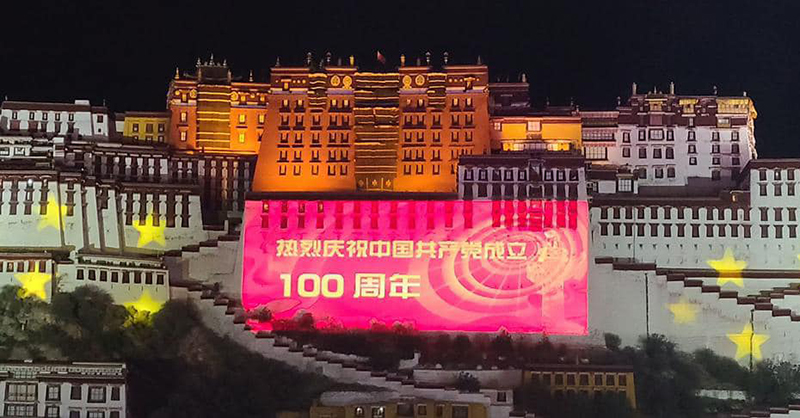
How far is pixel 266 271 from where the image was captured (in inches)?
2643

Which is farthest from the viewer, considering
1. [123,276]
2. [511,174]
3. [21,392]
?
[511,174]

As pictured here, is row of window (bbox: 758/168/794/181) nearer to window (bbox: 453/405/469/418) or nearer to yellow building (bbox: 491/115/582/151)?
yellow building (bbox: 491/115/582/151)

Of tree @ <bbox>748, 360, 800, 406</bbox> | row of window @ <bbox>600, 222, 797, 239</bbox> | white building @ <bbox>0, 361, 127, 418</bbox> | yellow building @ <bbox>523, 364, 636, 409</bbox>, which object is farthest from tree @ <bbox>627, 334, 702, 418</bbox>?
white building @ <bbox>0, 361, 127, 418</bbox>

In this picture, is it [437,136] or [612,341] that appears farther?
[437,136]

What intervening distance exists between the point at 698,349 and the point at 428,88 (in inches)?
796

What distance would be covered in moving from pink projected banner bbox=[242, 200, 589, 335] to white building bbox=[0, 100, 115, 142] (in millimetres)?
12219

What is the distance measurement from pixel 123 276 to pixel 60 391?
837 cm

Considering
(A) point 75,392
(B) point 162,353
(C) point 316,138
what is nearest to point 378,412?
(B) point 162,353

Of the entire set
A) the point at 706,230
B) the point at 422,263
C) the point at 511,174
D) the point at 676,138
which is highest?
the point at 676,138

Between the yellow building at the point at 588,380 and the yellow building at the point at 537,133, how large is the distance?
1744 centimetres

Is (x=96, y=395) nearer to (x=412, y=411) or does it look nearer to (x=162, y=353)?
(x=162, y=353)

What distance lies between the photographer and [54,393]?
5756cm

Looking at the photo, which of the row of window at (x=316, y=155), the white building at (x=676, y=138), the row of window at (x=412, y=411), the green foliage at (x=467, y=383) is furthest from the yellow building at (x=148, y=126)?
the row of window at (x=412, y=411)

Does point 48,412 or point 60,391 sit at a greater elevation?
point 60,391
